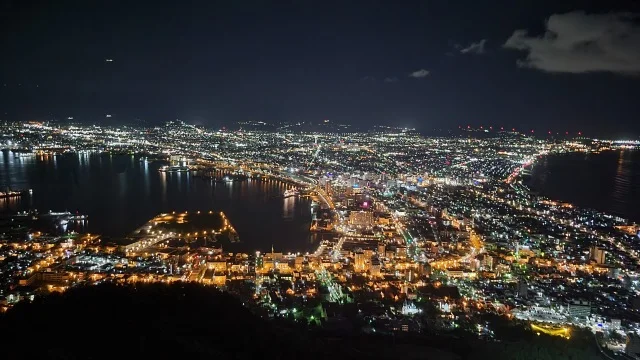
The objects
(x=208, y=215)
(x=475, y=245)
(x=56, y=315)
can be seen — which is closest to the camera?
(x=56, y=315)

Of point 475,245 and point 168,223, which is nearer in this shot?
point 475,245

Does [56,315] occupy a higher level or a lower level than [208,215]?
higher

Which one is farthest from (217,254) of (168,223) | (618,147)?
(618,147)

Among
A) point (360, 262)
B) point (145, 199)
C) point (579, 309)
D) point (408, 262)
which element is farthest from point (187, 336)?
point (145, 199)

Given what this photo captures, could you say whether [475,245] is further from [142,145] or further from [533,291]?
[142,145]

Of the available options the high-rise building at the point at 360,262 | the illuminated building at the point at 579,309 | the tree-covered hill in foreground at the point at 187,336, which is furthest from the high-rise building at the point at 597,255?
the high-rise building at the point at 360,262

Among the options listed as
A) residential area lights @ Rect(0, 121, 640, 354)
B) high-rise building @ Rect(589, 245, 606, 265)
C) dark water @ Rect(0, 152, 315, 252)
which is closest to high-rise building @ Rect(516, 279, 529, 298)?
residential area lights @ Rect(0, 121, 640, 354)

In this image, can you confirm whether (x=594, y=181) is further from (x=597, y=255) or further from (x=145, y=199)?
(x=145, y=199)

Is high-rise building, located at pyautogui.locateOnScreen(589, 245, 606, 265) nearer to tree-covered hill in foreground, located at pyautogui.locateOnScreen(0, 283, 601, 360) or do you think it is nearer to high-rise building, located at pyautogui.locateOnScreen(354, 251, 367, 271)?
tree-covered hill in foreground, located at pyautogui.locateOnScreen(0, 283, 601, 360)
